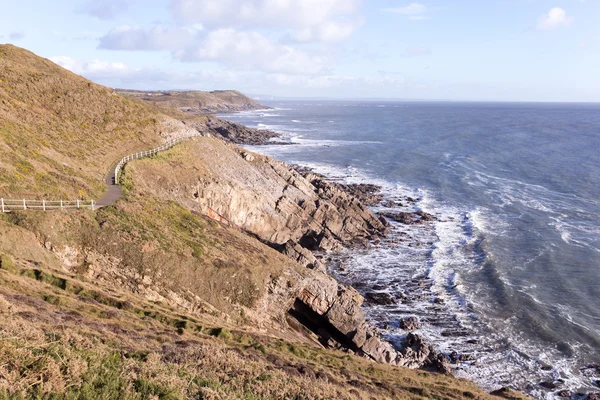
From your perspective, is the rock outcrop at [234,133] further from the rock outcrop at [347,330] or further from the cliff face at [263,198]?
the rock outcrop at [347,330]

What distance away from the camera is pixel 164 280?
2586cm

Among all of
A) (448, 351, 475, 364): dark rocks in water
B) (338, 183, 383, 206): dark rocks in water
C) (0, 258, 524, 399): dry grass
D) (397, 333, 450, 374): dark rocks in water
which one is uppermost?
(0, 258, 524, 399): dry grass

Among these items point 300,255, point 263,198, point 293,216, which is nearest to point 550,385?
point 300,255

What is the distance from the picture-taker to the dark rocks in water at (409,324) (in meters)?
34.9

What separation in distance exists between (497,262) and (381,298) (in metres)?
16.4

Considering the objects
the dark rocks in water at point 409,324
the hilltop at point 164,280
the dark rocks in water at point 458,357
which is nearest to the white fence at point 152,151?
the hilltop at point 164,280

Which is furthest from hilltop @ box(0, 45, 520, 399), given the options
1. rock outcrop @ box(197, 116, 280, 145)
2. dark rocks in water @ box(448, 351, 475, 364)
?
rock outcrop @ box(197, 116, 280, 145)

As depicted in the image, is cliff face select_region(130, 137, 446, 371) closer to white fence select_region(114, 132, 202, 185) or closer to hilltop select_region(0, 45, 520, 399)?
hilltop select_region(0, 45, 520, 399)

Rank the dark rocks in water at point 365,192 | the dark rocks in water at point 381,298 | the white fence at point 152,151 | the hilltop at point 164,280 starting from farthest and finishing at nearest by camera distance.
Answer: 1. the dark rocks in water at point 365,192
2. the white fence at point 152,151
3. the dark rocks in water at point 381,298
4. the hilltop at point 164,280

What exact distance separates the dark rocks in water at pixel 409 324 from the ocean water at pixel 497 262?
0.82 meters

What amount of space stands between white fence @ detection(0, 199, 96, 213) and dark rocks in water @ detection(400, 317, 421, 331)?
1004 inches

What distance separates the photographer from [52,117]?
151ft

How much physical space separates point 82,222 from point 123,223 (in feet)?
8.12

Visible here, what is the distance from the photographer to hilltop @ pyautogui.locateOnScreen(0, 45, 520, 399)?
41.9 ft
